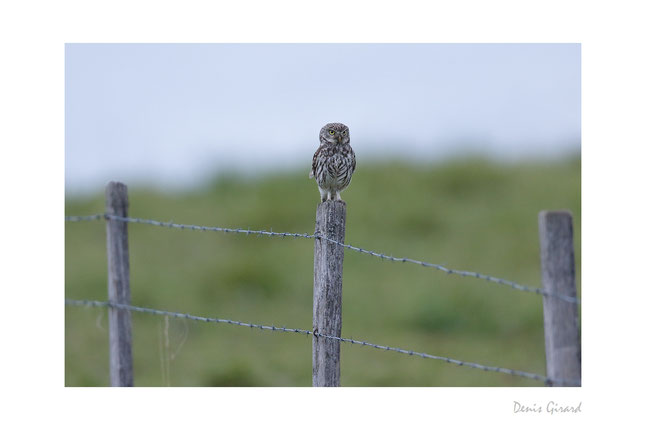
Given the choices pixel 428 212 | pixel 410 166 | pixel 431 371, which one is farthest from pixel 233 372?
pixel 410 166

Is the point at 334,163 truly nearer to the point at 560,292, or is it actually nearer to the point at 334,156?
the point at 334,156

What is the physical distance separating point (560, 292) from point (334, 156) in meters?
3.07

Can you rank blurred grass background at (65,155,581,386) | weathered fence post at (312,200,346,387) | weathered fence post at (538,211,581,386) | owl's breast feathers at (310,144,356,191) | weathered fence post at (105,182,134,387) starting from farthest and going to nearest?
1. blurred grass background at (65,155,581,386)
2. owl's breast feathers at (310,144,356,191)
3. weathered fence post at (105,182,134,387)
4. weathered fence post at (312,200,346,387)
5. weathered fence post at (538,211,581,386)

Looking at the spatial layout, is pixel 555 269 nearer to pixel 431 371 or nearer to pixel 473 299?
pixel 431 371

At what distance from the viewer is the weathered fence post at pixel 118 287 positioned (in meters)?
5.43

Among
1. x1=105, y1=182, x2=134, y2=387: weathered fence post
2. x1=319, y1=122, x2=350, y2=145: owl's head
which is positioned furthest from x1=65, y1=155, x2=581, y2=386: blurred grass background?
x1=319, y1=122, x2=350, y2=145: owl's head

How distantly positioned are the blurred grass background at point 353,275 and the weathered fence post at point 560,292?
14.6ft

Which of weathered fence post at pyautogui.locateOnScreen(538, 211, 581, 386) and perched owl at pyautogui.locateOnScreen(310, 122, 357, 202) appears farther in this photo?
perched owl at pyautogui.locateOnScreen(310, 122, 357, 202)

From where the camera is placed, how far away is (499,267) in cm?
1182

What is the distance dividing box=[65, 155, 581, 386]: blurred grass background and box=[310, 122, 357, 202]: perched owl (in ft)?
7.39

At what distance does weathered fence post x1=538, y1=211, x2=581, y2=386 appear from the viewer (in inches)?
140

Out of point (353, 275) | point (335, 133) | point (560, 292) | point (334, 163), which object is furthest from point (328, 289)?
point (353, 275)

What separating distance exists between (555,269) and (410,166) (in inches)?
475

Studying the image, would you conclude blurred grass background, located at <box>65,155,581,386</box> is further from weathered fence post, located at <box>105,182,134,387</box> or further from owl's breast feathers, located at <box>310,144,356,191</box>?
owl's breast feathers, located at <box>310,144,356,191</box>
